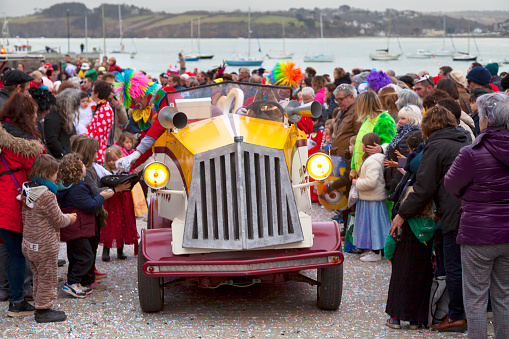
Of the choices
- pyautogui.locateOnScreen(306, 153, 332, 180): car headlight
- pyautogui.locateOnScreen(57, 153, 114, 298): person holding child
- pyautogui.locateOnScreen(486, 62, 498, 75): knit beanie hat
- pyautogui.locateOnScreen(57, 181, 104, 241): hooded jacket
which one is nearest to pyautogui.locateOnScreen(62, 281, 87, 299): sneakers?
pyautogui.locateOnScreen(57, 153, 114, 298): person holding child

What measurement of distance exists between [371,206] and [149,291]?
3095mm

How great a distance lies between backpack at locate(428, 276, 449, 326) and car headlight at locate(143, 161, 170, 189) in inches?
98.7

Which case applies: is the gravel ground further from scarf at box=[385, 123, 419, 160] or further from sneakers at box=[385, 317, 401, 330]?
scarf at box=[385, 123, 419, 160]

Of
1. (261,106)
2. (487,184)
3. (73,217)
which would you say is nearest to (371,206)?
(261,106)

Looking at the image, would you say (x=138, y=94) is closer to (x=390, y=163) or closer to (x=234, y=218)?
(x=390, y=163)

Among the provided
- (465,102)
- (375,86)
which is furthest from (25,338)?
(375,86)

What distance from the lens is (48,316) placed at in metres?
5.93

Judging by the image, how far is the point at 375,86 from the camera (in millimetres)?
11195

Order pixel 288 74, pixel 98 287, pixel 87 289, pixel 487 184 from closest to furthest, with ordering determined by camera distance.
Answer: pixel 487 184 < pixel 87 289 < pixel 98 287 < pixel 288 74

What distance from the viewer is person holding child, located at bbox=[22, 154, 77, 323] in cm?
578

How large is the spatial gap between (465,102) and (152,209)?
485cm

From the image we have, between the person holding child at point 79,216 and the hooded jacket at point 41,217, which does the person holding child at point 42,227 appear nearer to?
the hooded jacket at point 41,217

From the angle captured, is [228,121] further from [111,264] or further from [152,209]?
[111,264]

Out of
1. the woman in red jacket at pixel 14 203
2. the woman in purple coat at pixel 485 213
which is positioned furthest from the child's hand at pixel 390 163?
the woman in red jacket at pixel 14 203
